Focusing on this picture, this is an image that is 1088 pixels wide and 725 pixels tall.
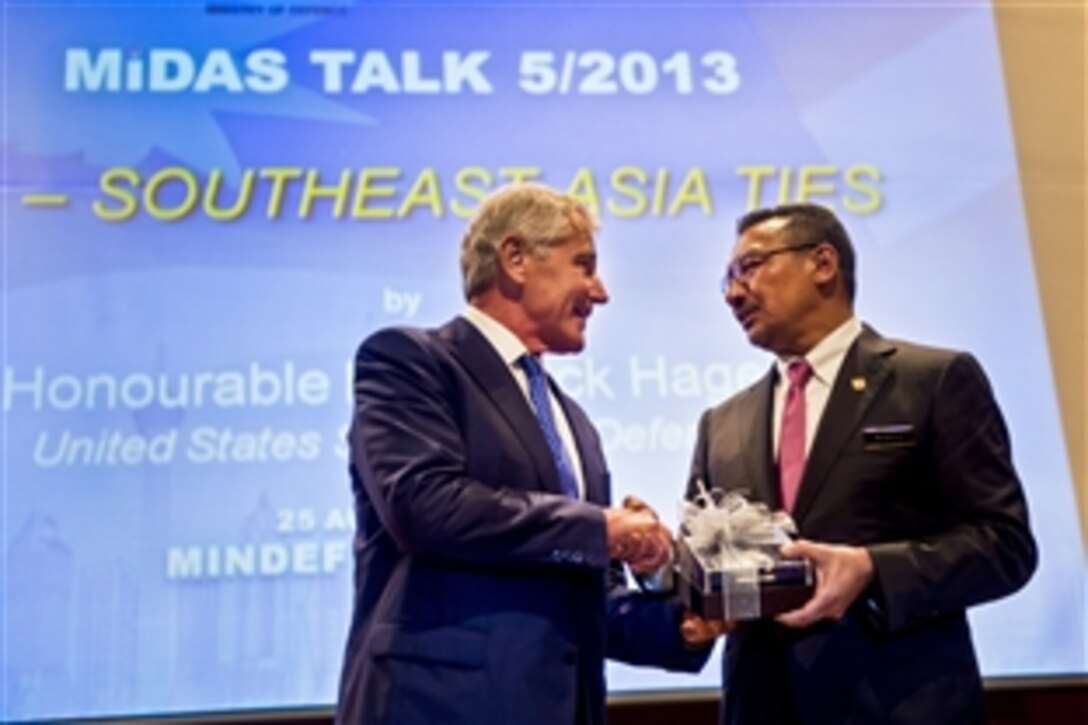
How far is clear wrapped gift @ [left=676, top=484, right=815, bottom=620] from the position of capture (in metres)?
1.78

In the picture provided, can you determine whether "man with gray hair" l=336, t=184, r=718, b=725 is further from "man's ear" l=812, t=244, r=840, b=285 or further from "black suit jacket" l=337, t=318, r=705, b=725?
"man's ear" l=812, t=244, r=840, b=285

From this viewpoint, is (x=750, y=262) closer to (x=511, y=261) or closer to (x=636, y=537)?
(x=511, y=261)

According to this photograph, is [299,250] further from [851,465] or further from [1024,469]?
[1024,469]

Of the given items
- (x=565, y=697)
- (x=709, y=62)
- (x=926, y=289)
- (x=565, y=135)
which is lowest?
(x=565, y=697)

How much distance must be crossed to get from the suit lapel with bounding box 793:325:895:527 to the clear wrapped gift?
0.14m

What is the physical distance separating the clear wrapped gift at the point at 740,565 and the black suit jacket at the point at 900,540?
17 centimetres

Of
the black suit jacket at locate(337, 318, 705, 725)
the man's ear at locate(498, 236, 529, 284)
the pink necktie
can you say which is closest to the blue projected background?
the pink necktie

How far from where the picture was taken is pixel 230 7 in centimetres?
326

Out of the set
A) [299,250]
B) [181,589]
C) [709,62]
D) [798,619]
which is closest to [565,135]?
[709,62]

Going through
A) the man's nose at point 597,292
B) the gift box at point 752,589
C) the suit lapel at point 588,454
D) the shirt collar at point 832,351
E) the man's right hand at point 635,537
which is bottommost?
the gift box at point 752,589

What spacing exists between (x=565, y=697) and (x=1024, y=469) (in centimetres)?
180

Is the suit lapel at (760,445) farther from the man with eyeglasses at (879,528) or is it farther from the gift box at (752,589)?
the gift box at (752,589)

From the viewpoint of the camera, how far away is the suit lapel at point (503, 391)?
186 centimetres

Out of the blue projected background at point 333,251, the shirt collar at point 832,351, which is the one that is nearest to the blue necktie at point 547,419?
the shirt collar at point 832,351
